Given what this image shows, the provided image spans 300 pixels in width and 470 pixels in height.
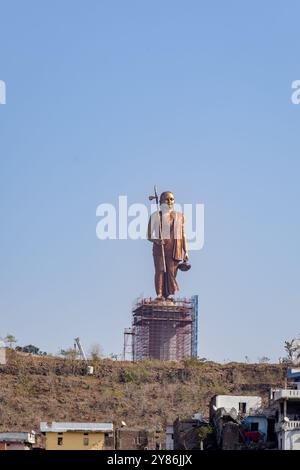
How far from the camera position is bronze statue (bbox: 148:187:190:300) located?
103438 millimetres

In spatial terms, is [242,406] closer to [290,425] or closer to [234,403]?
[234,403]

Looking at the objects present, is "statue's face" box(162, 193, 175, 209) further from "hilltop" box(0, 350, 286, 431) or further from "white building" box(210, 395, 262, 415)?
"white building" box(210, 395, 262, 415)

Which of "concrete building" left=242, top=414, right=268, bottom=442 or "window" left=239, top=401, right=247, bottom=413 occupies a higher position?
"window" left=239, top=401, right=247, bottom=413

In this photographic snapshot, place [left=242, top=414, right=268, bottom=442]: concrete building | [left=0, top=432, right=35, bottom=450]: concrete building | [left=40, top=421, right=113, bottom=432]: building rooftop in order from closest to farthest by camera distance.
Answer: [left=0, top=432, right=35, bottom=450]: concrete building → [left=242, top=414, right=268, bottom=442]: concrete building → [left=40, top=421, right=113, bottom=432]: building rooftop

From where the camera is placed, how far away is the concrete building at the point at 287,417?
65.4 metres

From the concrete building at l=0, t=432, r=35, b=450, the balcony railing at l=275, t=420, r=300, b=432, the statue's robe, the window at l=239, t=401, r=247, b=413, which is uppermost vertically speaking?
the statue's robe

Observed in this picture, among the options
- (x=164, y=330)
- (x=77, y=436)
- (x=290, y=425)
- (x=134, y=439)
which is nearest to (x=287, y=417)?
(x=290, y=425)

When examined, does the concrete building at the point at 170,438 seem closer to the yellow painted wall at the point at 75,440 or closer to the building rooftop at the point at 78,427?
the building rooftop at the point at 78,427

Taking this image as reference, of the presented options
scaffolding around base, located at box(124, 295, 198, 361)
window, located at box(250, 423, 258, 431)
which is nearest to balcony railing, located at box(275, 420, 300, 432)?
window, located at box(250, 423, 258, 431)

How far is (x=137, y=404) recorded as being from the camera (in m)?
82.4

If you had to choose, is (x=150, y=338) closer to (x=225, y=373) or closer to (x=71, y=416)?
(x=225, y=373)

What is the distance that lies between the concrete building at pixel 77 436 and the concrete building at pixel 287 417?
24.6 feet

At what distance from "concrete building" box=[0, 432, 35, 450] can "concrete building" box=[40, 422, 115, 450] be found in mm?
811
